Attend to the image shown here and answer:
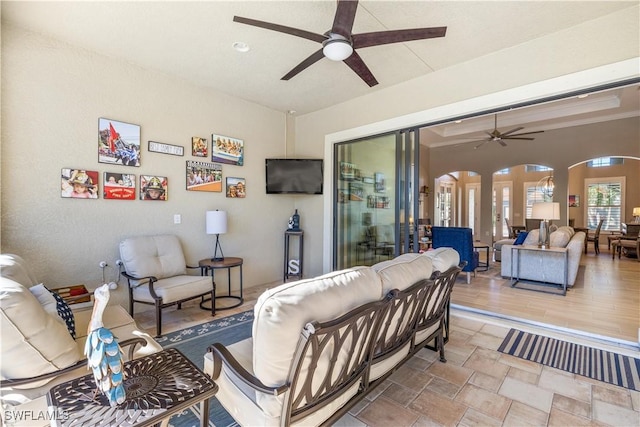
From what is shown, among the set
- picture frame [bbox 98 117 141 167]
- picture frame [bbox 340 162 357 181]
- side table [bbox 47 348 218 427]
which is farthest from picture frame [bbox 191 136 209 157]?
side table [bbox 47 348 218 427]

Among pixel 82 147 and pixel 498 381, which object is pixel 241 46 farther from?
pixel 498 381

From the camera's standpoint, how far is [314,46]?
3066 mm

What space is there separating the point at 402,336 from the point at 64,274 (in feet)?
11.3

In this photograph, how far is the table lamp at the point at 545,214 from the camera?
4.71 metres

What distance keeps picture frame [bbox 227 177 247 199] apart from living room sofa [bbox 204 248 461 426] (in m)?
3.01

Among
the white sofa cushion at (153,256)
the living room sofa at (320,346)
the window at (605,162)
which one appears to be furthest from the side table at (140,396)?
the window at (605,162)

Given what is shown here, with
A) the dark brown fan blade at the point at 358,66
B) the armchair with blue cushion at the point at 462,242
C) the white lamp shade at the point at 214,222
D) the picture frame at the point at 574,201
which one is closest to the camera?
the dark brown fan blade at the point at 358,66

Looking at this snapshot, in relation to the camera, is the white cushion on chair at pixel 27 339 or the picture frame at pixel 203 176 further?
the picture frame at pixel 203 176

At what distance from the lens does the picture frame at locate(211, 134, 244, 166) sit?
4.24 m

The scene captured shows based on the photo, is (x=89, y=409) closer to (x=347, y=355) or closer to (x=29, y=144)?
(x=347, y=355)

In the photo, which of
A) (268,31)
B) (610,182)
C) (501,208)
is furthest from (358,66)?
(610,182)

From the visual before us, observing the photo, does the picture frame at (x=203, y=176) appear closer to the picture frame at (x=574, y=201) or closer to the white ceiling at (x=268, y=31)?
the white ceiling at (x=268, y=31)

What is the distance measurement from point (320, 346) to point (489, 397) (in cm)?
165

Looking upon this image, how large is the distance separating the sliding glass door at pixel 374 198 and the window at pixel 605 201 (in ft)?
33.1
